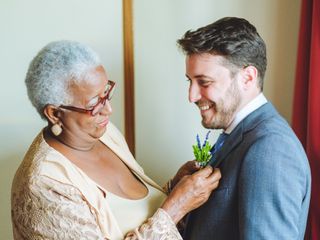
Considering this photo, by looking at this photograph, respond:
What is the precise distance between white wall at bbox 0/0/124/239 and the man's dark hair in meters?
0.88

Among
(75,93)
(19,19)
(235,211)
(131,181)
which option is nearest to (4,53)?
(19,19)

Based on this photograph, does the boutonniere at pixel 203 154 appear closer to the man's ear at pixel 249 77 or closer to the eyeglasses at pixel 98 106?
the man's ear at pixel 249 77

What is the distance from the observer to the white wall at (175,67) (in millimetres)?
1816

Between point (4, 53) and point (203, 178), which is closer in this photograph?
point (203, 178)

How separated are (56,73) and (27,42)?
2.31 ft

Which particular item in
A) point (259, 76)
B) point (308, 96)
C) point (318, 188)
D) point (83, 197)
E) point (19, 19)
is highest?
point (19, 19)

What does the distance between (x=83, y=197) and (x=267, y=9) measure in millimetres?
1163

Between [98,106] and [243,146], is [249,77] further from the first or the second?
[98,106]

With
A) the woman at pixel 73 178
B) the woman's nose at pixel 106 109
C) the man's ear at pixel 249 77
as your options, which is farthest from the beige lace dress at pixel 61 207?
the man's ear at pixel 249 77

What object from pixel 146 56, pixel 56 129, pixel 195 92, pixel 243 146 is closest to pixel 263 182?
Answer: pixel 243 146

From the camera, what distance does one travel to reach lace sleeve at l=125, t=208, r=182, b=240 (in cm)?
132

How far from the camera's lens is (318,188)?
1655 mm

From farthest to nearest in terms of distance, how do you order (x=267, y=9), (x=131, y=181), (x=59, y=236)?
(x=267, y=9) → (x=131, y=181) → (x=59, y=236)

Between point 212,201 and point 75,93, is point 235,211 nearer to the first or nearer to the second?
point 212,201
